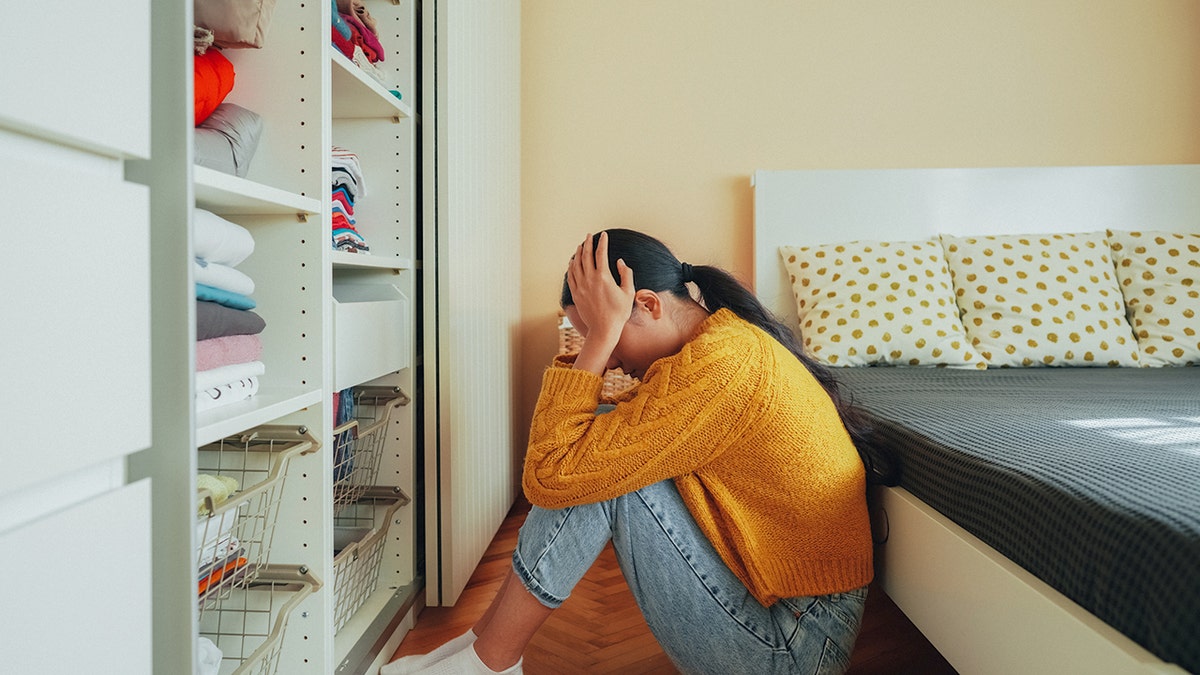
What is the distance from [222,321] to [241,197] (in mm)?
156

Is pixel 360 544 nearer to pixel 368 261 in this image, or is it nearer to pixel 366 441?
pixel 366 441

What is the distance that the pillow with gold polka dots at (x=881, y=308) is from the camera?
1.97 metres

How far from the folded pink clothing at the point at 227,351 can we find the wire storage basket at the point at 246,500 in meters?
0.12

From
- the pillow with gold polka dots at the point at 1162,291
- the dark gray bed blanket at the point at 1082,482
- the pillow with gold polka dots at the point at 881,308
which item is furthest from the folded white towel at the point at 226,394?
the pillow with gold polka dots at the point at 1162,291

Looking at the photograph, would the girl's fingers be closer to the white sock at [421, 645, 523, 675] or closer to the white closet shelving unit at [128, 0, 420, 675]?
the white closet shelving unit at [128, 0, 420, 675]

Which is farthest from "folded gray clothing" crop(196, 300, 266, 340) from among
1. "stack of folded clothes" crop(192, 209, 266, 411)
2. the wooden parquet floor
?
the wooden parquet floor

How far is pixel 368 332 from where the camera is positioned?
1.36 meters

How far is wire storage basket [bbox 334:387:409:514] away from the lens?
149 cm

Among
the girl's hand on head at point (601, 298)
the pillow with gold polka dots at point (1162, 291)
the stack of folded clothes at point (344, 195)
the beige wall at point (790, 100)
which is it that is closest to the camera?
the girl's hand on head at point (601, 298)

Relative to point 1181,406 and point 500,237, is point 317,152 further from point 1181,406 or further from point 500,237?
point 1181,406

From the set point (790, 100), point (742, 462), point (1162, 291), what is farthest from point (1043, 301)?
point (742, 462)
